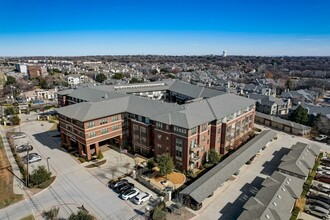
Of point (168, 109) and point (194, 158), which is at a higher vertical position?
point (168, 109)

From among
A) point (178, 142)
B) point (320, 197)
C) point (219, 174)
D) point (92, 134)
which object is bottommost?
point (320, 197)

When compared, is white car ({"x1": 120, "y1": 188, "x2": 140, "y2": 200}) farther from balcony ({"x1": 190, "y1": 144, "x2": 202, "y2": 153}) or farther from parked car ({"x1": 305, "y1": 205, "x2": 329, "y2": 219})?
parked car ({"x1": 305, "y1": 205, "x2": 329, "y2": 219})

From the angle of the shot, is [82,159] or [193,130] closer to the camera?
[193,130]

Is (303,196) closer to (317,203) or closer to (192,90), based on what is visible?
(317,203)

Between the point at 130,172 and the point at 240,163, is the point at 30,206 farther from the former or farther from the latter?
the point at 240,163

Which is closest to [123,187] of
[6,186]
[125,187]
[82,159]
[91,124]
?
[125,187]

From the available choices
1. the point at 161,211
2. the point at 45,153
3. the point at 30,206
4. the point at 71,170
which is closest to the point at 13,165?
the point at 45,153

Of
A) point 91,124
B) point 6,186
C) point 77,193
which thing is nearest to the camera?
point 77,193

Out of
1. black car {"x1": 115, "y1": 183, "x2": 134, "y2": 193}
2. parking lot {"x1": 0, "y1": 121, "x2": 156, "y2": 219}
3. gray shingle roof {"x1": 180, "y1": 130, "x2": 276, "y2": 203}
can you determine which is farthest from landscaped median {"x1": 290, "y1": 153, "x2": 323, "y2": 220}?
black car {"x1": 115, "y1": 183, "x2": 134, "y2": 193}
